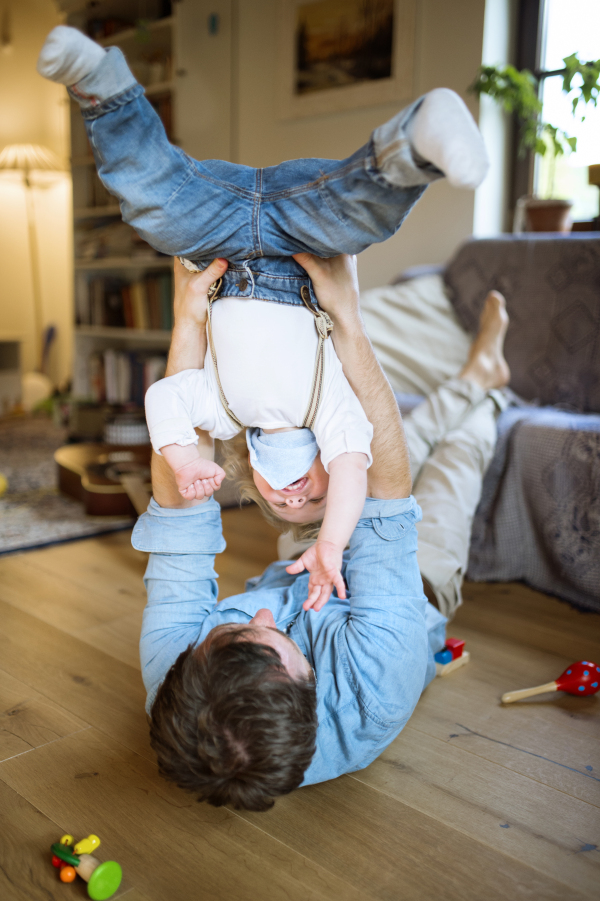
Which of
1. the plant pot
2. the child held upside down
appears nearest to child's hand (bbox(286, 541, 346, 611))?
the child held upside down

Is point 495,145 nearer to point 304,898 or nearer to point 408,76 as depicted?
point 408,76

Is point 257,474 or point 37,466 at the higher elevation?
point 257,474

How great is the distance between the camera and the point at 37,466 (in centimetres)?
337

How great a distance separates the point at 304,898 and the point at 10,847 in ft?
1.39

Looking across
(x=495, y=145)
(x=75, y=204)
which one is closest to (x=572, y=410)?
(x=495, y=145)

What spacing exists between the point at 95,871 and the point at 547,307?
2073 millimetres

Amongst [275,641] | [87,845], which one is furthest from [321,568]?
[87,845]

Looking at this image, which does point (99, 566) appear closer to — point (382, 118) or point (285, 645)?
point (285, 645)

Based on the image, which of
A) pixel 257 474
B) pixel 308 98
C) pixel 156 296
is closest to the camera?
pixel 257 474

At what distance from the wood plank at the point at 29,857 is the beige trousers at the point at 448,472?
74cm

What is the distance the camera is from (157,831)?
102cm

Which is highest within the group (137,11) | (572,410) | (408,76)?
(137,11)

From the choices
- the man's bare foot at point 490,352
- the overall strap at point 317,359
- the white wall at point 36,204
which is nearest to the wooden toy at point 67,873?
the overall strap at point 317,359

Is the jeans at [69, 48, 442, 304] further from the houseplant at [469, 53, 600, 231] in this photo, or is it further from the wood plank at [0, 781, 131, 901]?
the houseplant at [469, 53, 600, 231]
